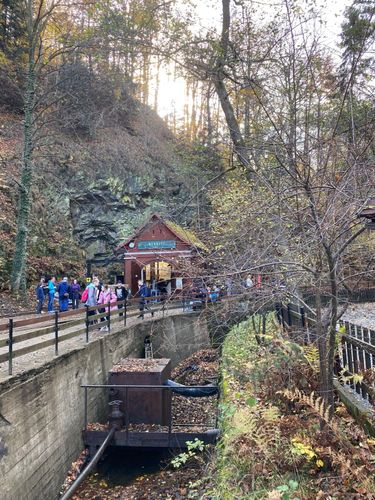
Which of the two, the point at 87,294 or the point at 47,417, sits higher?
the point at 87,294

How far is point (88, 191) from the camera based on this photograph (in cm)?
3070

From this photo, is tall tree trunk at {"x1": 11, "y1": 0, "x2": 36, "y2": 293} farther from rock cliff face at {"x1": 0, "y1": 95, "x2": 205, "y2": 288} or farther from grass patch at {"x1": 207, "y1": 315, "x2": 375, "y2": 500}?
grass patch at {"x1": 207, "y1": 315, "x2": 375, "y2": 500}

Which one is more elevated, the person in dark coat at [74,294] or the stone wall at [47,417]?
the person in dark coat at [74,294]

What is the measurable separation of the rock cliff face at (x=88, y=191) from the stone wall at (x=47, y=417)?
12.0 metres

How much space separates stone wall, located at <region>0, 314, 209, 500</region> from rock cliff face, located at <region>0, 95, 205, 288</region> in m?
12.0

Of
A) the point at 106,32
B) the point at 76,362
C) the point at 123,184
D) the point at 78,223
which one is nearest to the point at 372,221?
the point at 76,362

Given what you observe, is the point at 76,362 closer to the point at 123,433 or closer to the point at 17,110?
the point at 123,433

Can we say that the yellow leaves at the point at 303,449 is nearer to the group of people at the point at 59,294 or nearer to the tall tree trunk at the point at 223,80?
the tall tree trunk at the point at 223,80

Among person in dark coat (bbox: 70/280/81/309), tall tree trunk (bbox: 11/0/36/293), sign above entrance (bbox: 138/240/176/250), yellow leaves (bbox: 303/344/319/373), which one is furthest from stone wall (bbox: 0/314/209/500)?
sign above entrance (bbox: 138/240/176/250)

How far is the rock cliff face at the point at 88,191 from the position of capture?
2478cm

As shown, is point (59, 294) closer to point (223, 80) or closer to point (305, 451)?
point (223, 80)

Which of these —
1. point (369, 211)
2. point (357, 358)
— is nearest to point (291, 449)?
point (357, 358)

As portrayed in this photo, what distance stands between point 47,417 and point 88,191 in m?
24.4

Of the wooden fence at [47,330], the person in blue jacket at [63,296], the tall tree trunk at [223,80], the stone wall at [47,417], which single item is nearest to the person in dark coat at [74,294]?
the person in blue jacket at [63,296]
